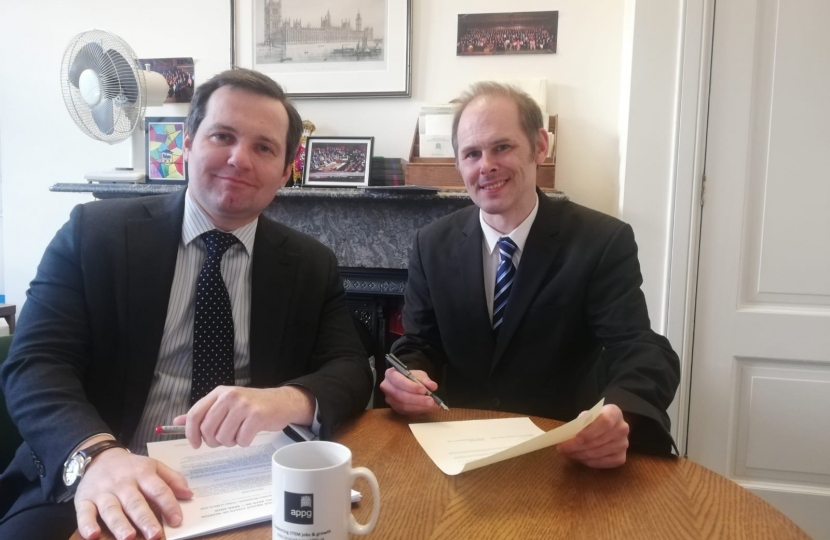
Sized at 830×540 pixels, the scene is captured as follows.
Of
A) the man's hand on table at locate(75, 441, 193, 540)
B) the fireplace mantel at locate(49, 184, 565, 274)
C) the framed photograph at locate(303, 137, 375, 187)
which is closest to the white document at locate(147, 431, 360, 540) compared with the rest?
the man's hand on table at locate(75, 441, 193, 540)

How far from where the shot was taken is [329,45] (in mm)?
2389

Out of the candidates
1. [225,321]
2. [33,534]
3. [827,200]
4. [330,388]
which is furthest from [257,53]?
[827,200]

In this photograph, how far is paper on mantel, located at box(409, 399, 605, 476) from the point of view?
2.67 feet

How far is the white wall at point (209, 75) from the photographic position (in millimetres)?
2234

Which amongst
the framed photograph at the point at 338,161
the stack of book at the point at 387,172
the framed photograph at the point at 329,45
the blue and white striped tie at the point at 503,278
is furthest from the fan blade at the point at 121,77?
the blue and white striped tie at the point at 503,278

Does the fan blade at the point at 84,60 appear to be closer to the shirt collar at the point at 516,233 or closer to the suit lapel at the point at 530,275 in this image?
the shirt collar at the point at 516,233

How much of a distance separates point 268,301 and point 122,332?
286mm

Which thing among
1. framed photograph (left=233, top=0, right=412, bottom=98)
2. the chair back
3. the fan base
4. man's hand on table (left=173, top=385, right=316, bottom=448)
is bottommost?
the chair back

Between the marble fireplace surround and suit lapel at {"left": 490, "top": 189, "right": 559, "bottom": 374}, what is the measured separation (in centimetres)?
69

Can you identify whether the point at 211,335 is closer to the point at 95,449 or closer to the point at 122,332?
the point at 122,332

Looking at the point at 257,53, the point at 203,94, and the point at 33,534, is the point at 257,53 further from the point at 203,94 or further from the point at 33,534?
the point at 33,534

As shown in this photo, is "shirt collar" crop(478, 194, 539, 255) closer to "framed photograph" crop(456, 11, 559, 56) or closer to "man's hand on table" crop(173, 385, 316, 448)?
"man's hand on table" crop(173, 385, 316, 448)

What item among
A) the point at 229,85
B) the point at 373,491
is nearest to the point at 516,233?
the point at 229,85

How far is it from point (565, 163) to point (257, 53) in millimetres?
1378
